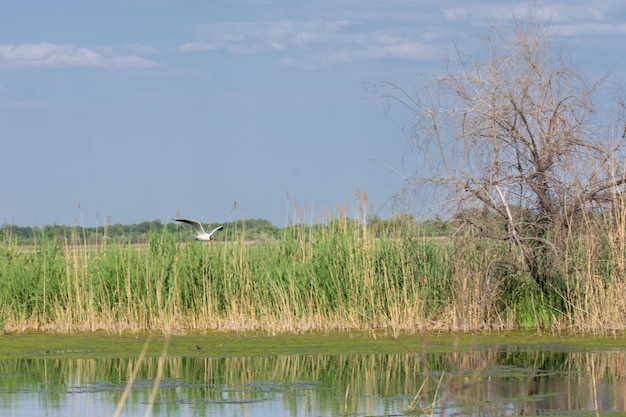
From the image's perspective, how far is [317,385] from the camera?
9.16 meters

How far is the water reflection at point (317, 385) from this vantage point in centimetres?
777

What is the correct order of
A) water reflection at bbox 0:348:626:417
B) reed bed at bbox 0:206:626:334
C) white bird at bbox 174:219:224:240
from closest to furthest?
water reflection at bbox 0:348:626:417, reed bed at bbox 0:206:626:334, white bird at bbox 174:219:224:240

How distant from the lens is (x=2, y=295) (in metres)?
14.7

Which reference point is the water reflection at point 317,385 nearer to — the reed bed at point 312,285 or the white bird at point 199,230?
the reed bed at point 312,285

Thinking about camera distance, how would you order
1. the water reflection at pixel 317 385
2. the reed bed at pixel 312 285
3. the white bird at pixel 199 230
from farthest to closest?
the white bird at pixel 199 230, the reed bed at pixel 312 285, the water reflection at pixel 317 385

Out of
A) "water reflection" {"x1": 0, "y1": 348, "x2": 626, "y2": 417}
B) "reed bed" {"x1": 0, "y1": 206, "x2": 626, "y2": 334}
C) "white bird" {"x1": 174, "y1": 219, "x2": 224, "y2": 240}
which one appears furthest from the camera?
"white bird" {"x1": 174, "y1": 219, "x2": 224, "y2": 240}

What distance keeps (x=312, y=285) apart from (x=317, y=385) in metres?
5.11

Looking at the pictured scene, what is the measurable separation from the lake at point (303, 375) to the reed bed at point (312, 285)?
627mm

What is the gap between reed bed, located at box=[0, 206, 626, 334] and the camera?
13523mm

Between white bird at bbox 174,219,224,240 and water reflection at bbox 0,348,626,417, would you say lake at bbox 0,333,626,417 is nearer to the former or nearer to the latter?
water reflection at bbox 0,348,626,417

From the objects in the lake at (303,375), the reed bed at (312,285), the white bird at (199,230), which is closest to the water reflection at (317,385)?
the lake at (303,375)

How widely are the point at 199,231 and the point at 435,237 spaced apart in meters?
3.56

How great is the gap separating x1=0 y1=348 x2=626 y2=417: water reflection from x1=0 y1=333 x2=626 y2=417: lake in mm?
11

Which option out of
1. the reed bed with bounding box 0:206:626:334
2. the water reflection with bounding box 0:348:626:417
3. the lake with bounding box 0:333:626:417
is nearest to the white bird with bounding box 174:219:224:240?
the reed bed with bounding box 0:206:626:334
